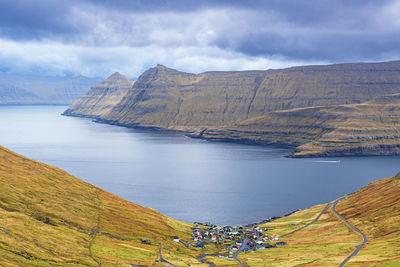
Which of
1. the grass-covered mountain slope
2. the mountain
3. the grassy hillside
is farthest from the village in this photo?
the grassy hillside

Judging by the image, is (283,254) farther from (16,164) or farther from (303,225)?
(16,164)

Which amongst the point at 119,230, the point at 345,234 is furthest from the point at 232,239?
the point at 119,230

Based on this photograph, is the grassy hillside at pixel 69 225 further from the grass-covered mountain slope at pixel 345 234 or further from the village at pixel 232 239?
the grass-covered mountain slope at pixel 345 234

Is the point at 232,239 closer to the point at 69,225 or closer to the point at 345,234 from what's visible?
the point at 345,234

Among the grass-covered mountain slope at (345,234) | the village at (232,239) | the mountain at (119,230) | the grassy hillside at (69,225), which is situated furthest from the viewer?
the village at (232,239)

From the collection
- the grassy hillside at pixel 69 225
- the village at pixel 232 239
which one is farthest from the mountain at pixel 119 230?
the village at pixel 232 239

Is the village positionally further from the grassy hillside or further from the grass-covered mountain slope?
the grassy hillside

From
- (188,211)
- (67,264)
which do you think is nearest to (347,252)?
(67,264)
